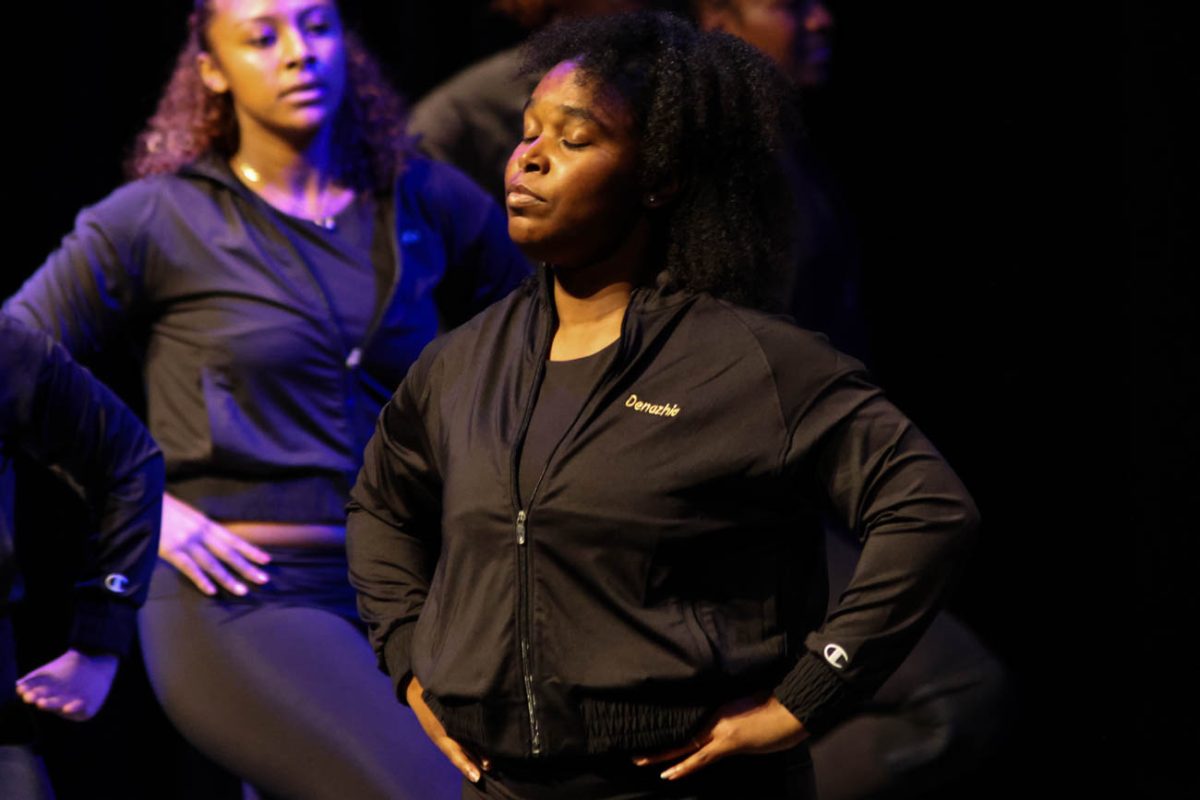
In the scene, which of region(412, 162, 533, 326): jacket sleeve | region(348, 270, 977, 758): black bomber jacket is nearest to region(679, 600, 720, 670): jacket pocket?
region(348, 270, 977, 758): black bomber jacket

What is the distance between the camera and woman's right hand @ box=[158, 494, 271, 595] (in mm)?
2916

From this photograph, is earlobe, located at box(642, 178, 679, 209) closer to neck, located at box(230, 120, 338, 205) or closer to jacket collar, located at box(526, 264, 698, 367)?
jacket collar, located at box(526, 264, 698, 367)

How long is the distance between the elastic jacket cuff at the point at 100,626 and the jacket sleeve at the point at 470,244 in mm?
910

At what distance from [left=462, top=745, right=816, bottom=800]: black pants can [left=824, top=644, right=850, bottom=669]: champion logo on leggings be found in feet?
0.57

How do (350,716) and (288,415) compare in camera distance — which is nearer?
(350,716)

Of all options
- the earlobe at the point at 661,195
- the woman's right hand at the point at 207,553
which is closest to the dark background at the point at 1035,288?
the woman's right hand at the point at 207,553

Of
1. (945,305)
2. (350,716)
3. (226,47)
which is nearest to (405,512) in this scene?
(350,716)

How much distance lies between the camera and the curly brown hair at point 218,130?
127 inches

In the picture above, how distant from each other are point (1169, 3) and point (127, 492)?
224 centimetres

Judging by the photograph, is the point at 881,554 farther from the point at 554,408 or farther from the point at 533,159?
the point at 533,159

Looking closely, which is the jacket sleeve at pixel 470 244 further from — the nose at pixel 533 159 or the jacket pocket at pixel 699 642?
the jacket pocket at pixel 699 642

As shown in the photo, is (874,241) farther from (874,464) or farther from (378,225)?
(874,464)

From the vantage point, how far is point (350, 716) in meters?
2.68

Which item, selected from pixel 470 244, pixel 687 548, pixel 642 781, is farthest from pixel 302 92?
pixel 642 781
